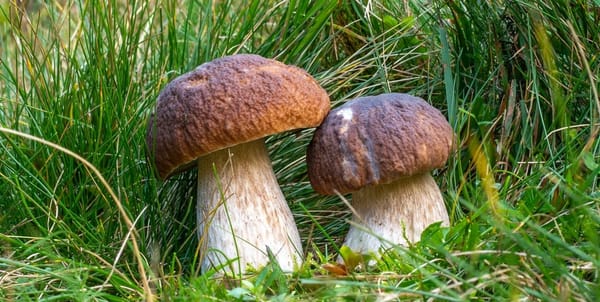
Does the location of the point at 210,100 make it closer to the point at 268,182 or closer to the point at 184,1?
the point at 268,182

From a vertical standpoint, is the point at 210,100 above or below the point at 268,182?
above

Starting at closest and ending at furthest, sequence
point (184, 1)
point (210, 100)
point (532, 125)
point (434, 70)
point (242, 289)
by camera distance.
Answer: point (242, 289) → point (210, 100) → point (532, 125) → point (434, 70) → point (184, 1)

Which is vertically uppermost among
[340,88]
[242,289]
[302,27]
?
[302,27]

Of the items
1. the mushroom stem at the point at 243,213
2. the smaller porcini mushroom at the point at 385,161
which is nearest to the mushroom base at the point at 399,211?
the smaller porcini mushroom at the point at 385,161

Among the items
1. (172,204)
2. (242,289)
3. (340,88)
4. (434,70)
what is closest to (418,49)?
(434,70)

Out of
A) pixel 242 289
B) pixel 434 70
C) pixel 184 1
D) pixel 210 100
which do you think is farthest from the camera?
pixel 184 1

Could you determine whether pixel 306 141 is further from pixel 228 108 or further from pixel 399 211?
pixel 228 108

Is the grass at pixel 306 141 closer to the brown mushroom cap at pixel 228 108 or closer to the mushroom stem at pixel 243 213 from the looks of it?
the mushroom stem at pixel 243 213
